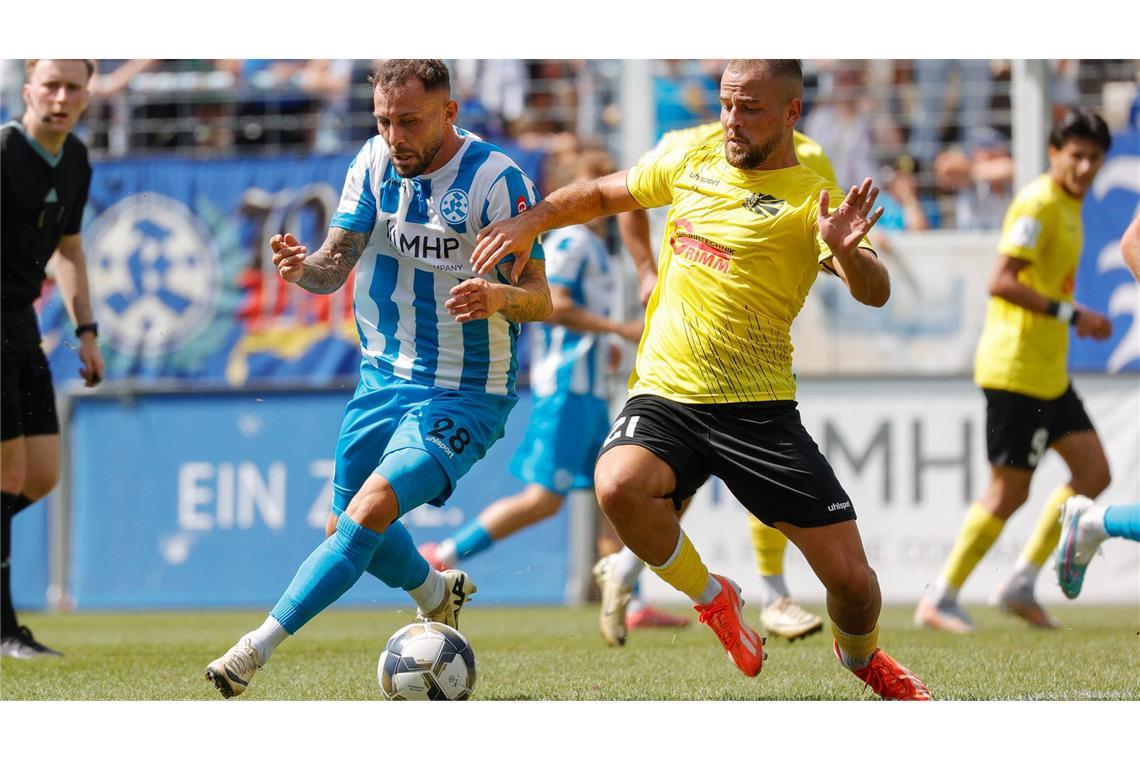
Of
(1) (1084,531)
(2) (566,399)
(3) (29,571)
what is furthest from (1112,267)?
(3) (29,571)

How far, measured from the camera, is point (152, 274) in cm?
1297

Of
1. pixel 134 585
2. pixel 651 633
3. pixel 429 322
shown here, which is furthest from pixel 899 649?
pixel 134 585

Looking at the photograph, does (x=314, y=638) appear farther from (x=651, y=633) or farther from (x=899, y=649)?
(x=899, y=649)

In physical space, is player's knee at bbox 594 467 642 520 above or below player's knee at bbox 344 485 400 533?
above

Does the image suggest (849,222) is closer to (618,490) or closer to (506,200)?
(618,490)

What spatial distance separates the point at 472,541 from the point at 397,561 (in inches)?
117

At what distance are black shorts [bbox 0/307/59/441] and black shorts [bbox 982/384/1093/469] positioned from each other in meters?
5.14

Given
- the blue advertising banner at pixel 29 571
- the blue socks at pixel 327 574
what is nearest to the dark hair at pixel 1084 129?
the blue socks at pixel 327 574

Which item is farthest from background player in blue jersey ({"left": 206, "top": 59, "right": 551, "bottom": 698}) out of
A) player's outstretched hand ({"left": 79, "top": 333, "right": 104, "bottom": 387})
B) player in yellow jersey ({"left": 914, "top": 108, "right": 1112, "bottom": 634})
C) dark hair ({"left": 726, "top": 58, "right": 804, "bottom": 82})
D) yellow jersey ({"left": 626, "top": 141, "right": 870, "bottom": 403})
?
player in yellow jersey ({"left": 914, "top": 108, "right": 1112, "bottom": 634})

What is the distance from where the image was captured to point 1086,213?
11.7 metres

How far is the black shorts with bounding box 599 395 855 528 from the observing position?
549cm

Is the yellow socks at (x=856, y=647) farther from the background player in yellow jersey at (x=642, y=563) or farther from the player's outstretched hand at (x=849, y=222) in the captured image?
the background player in yellow jersey at (x=642, y=563)

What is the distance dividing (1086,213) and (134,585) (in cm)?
790

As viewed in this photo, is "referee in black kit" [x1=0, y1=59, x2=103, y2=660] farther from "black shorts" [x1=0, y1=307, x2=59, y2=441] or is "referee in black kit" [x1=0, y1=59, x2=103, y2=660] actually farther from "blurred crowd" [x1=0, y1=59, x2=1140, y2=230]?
"blurred crowd" [x1=0, y1=59, x2=1140, y2=230]
